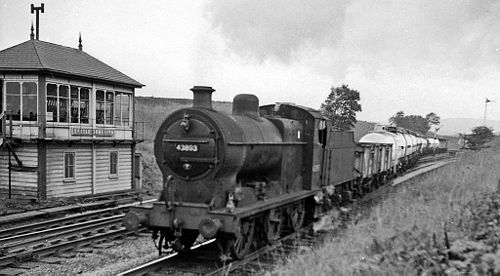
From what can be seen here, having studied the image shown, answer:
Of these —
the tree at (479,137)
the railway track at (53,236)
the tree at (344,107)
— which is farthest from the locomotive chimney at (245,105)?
the tree at (479,137)

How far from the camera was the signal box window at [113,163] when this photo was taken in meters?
21.4

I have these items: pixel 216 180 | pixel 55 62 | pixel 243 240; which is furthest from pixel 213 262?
pixel 55 62

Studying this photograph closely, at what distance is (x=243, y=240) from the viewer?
9.23m

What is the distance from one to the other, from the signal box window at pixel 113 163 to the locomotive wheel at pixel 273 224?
12.9 meters

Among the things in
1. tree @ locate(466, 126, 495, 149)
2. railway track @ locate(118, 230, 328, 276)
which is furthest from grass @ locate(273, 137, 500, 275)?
tree @ locate(466, 126, 495, 149)

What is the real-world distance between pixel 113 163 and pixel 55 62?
528 cm

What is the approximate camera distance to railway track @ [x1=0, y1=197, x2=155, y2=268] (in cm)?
1019

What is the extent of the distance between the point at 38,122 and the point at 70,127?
1.38 metres

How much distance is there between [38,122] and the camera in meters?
17.9

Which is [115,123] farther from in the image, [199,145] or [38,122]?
[199,145]

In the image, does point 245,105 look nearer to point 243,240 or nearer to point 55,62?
point 243,240

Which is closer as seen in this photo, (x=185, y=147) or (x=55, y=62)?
(x=185, y=147)

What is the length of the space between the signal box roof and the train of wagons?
993 cm

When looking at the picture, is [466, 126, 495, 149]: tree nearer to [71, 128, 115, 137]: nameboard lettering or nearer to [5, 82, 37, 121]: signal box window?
[71, 128, 115, 137]: nameboard lettering
